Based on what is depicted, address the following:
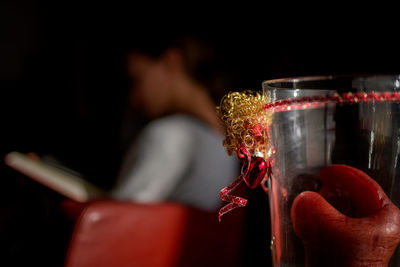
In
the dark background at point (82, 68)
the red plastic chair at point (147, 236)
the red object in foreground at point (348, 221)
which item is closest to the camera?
the red object in foreground at point (348, 221)

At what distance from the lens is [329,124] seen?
1.05 ft

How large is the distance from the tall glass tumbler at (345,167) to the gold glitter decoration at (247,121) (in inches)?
1.4

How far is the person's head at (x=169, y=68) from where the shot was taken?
1.33m

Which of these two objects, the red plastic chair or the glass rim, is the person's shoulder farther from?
the glass rim

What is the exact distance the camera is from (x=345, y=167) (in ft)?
1.05

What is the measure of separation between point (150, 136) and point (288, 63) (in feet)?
2.87

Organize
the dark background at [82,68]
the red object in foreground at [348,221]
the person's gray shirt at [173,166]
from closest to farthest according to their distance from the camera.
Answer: the red object in foreground at [348,221], the person's gray shirt at [173,166], the dark background at [82,68]

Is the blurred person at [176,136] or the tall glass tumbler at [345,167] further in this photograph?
the blurred person at [176,136]

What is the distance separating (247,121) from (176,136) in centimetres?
88

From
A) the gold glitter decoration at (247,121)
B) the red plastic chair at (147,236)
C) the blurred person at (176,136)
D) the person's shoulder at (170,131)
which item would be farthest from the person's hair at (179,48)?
the gold glitter decoration at (247,121)

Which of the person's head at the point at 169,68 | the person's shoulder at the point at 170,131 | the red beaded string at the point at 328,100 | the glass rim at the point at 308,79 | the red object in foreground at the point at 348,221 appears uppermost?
the person's head at the point at 169,68

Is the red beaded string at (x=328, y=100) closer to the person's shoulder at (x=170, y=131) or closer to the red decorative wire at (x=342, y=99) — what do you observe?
the red decorative wire at (x=342, y=99)

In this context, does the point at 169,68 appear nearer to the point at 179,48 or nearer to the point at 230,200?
the point at 179,48

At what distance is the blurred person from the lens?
124cm
